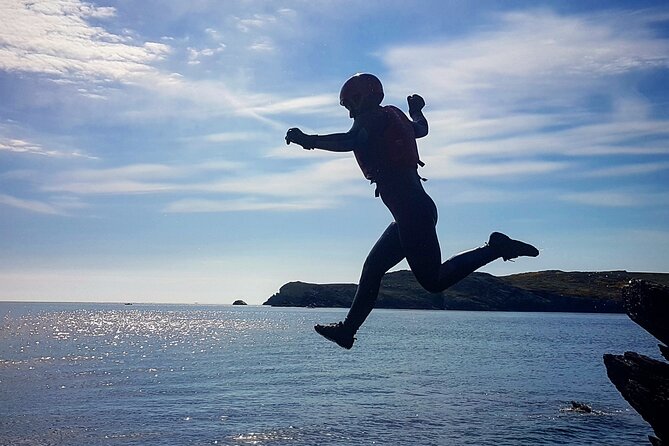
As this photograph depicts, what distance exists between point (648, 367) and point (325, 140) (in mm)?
13786

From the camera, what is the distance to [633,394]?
1647 centimetres

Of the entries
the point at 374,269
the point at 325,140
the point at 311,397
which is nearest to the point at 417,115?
the point at 325,140

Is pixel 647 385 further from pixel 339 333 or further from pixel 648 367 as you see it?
pixel 339 333

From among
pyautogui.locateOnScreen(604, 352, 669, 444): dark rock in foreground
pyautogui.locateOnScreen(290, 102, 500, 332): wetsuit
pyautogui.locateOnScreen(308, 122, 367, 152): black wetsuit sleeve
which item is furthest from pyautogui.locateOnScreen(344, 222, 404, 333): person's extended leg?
pyautogui.locateOnScreen(604, 352, 669, 444): dark rock in foreground

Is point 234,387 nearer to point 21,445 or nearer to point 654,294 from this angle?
point 21,445

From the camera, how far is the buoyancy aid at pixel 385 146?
219 inches

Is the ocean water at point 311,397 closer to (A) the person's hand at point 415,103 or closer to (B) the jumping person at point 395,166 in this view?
(A) the person's hand at point 415,103

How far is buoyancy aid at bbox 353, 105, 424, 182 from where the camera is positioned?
5.56 meters

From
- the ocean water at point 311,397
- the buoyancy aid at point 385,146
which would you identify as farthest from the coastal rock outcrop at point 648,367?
the ocean water at point 311,397

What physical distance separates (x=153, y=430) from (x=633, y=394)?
160 ft

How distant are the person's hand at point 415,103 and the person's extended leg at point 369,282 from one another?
52.7 inches

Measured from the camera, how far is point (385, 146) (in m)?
5.60

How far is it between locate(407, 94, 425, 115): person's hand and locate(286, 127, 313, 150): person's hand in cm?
158

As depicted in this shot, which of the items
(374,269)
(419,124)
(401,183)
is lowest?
(374,269)
